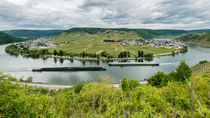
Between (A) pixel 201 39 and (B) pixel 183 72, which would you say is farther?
(A) pixel 201 39

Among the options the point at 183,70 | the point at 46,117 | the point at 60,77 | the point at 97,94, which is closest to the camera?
the point at 46,117

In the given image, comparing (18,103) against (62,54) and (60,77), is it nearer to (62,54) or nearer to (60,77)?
(60,77)

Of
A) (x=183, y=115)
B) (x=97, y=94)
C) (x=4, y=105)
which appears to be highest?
(x=4, y=105)

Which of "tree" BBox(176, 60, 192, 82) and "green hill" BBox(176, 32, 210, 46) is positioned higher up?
"green hill" BBox(176, 32, 210, 46)

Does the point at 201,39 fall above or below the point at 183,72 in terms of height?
above

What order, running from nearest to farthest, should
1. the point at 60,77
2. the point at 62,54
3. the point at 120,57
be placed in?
1. the point at 60,77
2. the point at 120,57
3. the point at 62,54

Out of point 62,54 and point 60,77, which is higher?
point 62,54

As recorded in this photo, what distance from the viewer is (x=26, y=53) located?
7794cm

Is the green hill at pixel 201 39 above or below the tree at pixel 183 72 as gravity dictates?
above

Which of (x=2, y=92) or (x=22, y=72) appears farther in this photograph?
(x=22, y=72)

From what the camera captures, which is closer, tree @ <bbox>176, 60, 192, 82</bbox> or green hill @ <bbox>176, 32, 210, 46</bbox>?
tree @ <bbox>176, 60, 192, 82</bbox>

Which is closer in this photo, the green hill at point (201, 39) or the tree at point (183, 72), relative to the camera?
the tree at point (183, 72)

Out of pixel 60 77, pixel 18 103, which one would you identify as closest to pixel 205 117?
pixel 18 103

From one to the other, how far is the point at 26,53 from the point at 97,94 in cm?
8523
